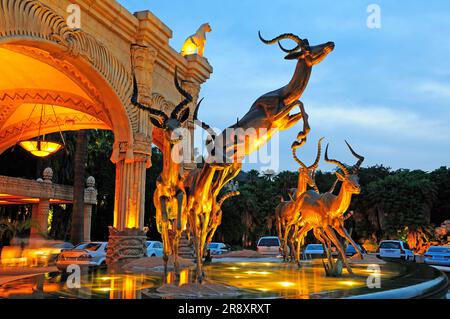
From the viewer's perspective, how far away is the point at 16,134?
16266 millimetres

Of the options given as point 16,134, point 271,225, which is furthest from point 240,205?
point 16,134

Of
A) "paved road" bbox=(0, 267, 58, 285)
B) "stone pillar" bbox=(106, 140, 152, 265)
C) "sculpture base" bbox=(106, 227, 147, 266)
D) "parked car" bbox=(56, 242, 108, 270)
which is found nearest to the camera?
"paved road" bbox=(0, 267, 58, 285)

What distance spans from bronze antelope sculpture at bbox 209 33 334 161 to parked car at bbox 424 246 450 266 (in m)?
12.5

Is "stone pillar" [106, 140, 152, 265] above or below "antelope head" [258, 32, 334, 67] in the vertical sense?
below

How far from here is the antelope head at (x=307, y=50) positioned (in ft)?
20.0

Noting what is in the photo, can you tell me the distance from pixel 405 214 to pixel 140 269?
85.8ft

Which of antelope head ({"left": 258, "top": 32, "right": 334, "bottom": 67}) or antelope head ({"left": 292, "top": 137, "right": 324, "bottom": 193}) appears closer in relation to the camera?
antelope head ({"left": 258, "top": 32, "right": 334, "bottom": 67})

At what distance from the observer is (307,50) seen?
20.0ft

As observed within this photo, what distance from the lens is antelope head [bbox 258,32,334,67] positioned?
6090 mm

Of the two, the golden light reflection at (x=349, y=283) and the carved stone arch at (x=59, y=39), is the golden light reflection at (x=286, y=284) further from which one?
the carved stone arch at (x=59, y=39)

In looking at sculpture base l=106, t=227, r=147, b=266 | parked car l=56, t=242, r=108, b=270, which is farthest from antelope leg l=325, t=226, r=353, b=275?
parked car l=56, t=242, r=108, b=270

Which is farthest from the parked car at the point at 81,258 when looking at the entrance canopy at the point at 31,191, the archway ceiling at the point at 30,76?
the entrance canopy at the point at 31,191

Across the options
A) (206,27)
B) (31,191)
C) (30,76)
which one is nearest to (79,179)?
(31,191)

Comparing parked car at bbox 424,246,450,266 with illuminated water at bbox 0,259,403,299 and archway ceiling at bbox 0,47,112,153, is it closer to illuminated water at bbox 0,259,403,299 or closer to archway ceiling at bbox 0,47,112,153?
illuminated water at bbox 0,259,403,299
